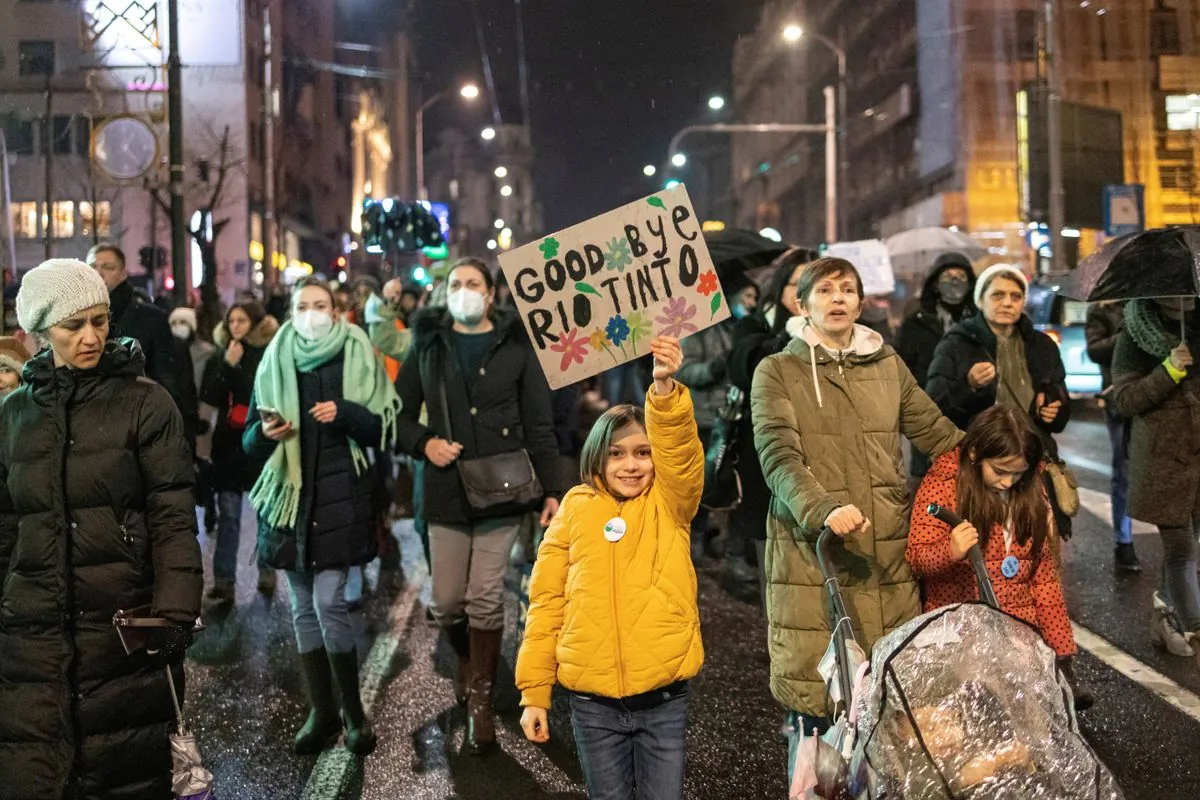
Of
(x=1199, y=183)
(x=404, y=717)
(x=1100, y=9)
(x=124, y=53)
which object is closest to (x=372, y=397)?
(x=404, y=717)

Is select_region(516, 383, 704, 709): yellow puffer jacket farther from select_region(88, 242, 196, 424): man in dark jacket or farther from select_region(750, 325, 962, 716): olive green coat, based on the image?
select_region(88, 242, 196, 424): man in dark jacket

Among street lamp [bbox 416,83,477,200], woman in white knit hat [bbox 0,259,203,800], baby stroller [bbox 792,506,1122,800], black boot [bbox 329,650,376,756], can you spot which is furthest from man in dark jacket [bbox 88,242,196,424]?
street lamp [bbox 416,83,477,200]

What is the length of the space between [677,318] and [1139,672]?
3.63 metres

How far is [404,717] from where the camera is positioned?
233 inches

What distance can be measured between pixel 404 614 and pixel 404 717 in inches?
83.6

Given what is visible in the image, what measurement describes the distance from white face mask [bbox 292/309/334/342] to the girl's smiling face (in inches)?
93.2

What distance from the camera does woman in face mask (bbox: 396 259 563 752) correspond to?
5766 millimetres

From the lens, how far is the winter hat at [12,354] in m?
5.08

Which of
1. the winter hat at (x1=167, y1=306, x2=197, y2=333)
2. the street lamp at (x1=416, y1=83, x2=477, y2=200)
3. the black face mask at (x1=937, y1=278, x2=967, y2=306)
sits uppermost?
the street lamp at (x1=416, y1=83, x2=477, y2=200)

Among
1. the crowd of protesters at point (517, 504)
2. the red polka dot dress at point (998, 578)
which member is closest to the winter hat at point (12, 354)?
the crowd of protesters at point (517, 504)

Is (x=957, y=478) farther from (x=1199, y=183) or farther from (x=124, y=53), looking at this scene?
(x=1199, y=183)

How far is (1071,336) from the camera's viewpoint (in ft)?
68.2

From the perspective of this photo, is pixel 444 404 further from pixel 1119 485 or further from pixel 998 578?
pixel 1119 485

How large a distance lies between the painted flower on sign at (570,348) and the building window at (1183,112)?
928 inches
